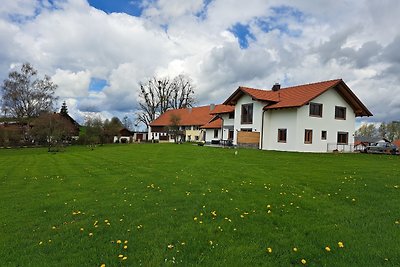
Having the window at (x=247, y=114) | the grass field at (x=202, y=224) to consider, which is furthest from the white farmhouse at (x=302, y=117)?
the grass field at (x=202, y=224)

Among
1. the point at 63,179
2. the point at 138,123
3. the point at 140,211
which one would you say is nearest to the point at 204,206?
the point at 140,211

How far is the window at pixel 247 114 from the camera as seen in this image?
34.5 metres

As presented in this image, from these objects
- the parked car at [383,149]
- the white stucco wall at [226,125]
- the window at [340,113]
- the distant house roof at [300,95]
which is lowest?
the parked car at [383,149]

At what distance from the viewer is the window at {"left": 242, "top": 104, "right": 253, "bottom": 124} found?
34500mm

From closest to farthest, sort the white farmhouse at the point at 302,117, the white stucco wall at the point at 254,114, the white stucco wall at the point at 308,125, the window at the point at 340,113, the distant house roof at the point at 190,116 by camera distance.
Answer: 1. the white stucco wall at the point at 308,125
2. the white farmhouse at the point at 302,117
3. the window at the point at 340,113
4. the white stucco wall at the point at 254,114
5. the distant house roof at the point at 190,116

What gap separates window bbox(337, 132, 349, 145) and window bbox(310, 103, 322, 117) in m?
3.99

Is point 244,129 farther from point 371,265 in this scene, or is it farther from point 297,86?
point 371,265

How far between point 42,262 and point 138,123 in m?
68.1

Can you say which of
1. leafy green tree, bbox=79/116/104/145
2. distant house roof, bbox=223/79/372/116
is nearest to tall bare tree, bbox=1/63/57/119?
leafy green tree, bbox=79/116/104/145

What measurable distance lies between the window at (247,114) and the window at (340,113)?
9200 mm

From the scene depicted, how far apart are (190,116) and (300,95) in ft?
110

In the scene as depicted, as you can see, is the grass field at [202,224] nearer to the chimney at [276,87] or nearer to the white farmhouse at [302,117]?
the white farmhouse at [302,117]

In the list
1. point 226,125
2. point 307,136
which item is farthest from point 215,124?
point 307,136

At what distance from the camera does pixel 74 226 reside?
5.98 m
